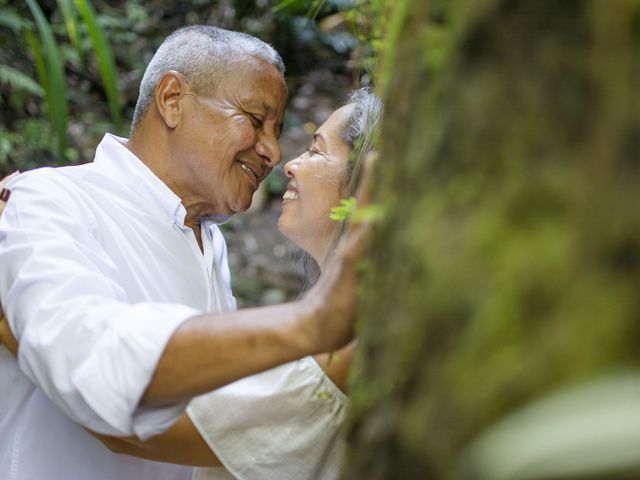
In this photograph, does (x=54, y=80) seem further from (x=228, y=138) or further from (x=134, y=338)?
(x=134, y=338)

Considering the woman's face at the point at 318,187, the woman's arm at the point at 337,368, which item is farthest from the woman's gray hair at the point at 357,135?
the woman's arm at the point at 337,368

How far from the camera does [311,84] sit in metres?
6.48

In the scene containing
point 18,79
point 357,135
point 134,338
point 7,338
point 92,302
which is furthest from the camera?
point 18,79

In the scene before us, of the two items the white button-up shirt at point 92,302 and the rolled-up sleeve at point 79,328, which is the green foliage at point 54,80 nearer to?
the white button-up shirt at point 92,302

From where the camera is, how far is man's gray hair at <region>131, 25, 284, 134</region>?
95.7 inches

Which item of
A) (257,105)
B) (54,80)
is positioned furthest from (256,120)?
(54,80)

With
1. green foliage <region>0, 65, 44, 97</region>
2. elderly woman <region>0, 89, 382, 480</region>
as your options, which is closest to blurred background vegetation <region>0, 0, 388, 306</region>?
green foliage <region>0, 65, 44, 97</region>

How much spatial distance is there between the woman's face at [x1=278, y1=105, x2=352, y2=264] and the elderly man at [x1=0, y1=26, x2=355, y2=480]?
0.18 meters

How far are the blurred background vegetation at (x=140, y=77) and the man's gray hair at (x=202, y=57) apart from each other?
6.75 feet

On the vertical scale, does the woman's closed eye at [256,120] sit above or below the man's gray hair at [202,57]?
below

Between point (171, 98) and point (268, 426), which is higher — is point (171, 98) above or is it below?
above

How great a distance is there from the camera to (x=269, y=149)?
2494 millimetres

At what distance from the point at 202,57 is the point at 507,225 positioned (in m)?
1.97

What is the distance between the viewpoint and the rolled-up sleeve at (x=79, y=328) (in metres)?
1.23
